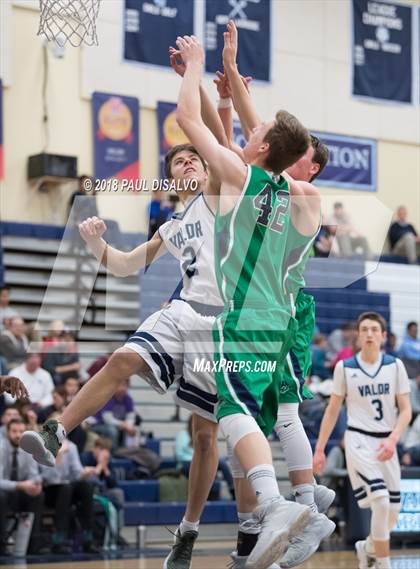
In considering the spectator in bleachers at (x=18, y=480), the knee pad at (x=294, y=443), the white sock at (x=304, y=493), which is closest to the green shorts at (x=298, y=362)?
the knee pad at (x=294, y=443)

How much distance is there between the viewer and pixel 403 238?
→ 20.5m

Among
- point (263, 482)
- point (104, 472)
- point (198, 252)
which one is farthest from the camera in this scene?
point (104, 472)

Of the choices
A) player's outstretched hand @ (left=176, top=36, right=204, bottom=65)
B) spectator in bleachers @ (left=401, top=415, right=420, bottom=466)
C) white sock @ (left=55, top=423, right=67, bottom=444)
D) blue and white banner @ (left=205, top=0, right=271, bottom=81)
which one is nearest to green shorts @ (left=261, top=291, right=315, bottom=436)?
white sock @ (left=55, top=423, right=67, bottom=444)

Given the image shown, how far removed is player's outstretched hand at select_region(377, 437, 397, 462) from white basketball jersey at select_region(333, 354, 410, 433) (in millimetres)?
241

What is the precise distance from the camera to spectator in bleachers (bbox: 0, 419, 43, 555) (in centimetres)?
1092

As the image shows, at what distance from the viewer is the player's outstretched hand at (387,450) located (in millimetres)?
9297

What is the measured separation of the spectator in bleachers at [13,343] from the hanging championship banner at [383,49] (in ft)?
16.9

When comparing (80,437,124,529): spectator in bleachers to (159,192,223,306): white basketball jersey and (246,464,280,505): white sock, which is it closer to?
(159,192,223,306): white basketball jersey

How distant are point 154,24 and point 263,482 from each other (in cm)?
737

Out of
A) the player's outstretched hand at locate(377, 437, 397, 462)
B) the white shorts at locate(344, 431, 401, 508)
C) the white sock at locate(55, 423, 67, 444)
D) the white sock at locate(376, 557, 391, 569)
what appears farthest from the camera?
the white shorts at locate(344, 431, 401, 508)

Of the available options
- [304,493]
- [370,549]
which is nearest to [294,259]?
[304,493]

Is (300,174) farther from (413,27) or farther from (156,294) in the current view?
(413,27)

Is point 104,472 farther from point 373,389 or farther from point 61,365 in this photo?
point 373,389

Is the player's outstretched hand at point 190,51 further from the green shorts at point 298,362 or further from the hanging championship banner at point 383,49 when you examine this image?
the hanging championship banner at point 383,49
